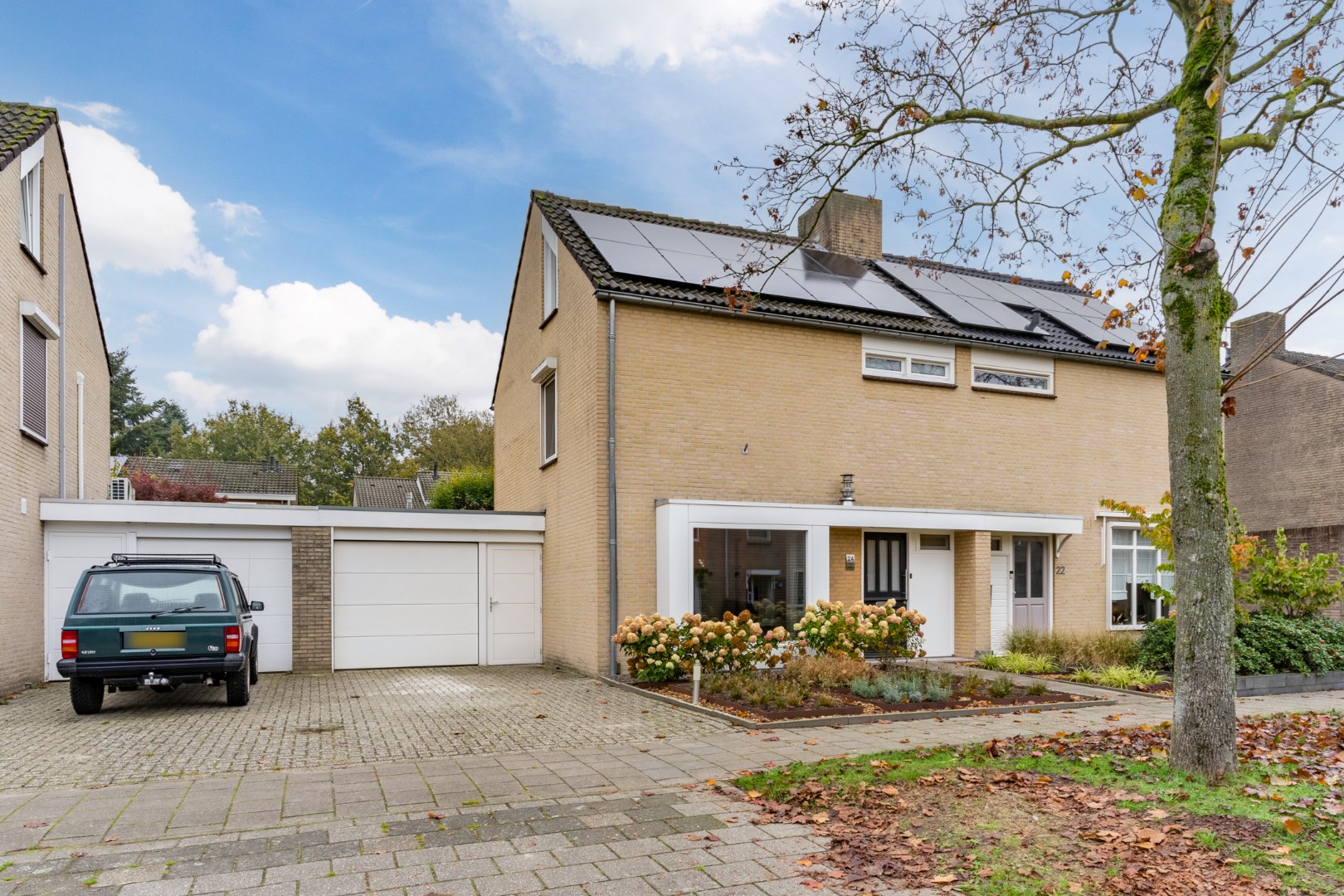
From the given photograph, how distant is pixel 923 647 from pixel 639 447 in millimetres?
5994

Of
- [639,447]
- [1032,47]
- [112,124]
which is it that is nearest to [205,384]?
[112,124]

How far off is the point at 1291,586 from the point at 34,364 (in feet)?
60.9

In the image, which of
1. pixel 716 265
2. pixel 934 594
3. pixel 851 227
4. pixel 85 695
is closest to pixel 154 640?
pixel 85 695

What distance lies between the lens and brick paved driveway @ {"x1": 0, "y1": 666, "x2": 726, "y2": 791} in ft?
23.8

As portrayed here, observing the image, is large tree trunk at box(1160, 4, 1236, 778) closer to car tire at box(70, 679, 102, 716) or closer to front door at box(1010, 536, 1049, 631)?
front door at box(1010, 536, 1049, 631)

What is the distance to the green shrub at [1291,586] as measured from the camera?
1318cm

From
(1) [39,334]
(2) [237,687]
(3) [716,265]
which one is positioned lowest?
(2) [237,687]

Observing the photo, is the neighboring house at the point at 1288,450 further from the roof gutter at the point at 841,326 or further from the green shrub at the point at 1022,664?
the green shrub at the point at 1022,664

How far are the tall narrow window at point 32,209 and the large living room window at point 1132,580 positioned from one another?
18179 millimetres

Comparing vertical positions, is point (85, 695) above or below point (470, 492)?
below

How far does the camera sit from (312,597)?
13469 millimetres

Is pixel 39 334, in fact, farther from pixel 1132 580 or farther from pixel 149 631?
pixel 1132 580

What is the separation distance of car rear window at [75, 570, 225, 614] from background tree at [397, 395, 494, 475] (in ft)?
115

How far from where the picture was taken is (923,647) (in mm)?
14953
